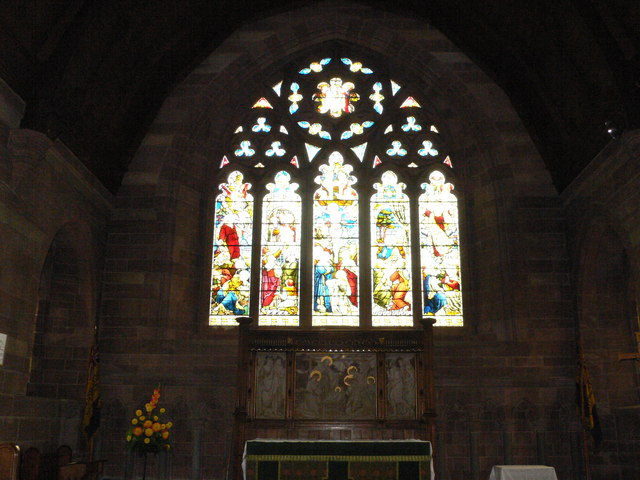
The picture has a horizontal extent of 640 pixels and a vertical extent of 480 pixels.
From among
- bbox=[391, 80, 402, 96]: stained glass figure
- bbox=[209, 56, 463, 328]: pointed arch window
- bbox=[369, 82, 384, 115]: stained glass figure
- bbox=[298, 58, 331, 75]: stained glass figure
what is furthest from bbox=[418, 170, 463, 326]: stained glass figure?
bbox=[298, 58, 331, 75]: stained glass figure

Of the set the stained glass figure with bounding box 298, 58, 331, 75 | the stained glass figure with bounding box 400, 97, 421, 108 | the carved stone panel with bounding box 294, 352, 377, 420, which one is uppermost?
the stained glass figure with bounding box 298, 58, 331, 75

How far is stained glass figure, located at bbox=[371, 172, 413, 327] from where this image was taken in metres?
11.3

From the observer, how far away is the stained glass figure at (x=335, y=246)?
11.4m

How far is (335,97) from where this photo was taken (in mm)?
12555

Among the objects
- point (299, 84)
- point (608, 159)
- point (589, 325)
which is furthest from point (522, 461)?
point (299, 84)

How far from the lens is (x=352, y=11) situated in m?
12.3

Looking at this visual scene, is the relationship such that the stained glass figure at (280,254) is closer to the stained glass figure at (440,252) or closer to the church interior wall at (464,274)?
the church interior wall at (464,274)

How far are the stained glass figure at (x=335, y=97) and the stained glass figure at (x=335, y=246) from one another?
830 mm

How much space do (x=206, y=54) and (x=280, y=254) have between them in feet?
11.9

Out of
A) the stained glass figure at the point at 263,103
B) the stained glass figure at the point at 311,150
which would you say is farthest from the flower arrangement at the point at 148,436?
the stained glass figure at the point at 263,103

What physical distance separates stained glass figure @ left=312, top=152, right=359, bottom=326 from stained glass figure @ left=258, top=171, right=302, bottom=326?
32cm

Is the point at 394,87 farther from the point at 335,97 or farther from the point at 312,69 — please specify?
the point at 312,69

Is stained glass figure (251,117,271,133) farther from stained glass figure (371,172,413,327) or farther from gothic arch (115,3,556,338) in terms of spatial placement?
stained glass figure (371,172,413,327)

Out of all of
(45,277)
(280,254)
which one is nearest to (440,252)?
(280,254)
